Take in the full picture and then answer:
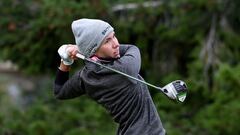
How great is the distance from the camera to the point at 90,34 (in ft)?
12.3

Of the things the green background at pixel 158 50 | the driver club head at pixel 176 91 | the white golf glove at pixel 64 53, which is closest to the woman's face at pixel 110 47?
the white golf glove at pixel 64 53

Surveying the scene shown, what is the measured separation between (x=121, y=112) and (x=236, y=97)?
417 cm

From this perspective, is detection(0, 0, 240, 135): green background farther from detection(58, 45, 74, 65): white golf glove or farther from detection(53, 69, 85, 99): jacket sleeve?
detection(58, 45, 74, 65): white golf glove

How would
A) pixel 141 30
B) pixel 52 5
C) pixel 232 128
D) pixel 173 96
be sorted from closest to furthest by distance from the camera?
1. pixel 173 96
2. pixel 232 128
3. pixel 52 5
4. pixel 141 30

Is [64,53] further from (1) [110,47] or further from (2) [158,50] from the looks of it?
(2) [158,50]

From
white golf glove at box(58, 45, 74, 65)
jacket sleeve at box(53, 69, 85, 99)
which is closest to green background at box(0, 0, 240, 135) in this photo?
jacket sleeve at box(53, 69, 85, 99)

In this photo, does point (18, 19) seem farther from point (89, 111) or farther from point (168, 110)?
point (168, 110)

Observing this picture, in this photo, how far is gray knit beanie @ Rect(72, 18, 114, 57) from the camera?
12.2ft

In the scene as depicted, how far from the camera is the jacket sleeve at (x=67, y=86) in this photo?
3.91m

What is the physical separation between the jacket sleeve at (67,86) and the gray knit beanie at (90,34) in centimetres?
18

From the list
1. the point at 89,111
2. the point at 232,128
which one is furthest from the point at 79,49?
the point at 89,111

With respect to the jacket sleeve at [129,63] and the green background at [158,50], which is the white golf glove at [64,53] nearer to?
the jacket sleeve at [129,63]

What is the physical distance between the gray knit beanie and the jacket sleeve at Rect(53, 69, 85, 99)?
0.60ft

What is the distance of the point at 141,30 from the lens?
8984 mm
